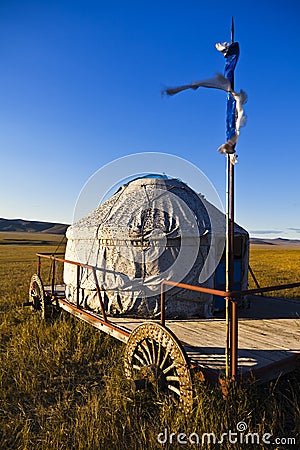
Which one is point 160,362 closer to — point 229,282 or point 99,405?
point 99,405

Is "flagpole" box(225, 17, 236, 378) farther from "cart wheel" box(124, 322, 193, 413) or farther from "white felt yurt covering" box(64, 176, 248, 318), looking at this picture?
"white felt yurt covering" box(64, 176, 248, 318)

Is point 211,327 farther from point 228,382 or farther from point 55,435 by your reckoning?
point 55,435

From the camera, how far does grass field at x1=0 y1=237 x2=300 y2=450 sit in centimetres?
369

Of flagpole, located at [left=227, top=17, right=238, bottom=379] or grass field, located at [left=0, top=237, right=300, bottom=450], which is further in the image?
grass field, located at [left=0, top=237, right=300, bottom=450]

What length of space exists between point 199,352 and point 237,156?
7.88 ft

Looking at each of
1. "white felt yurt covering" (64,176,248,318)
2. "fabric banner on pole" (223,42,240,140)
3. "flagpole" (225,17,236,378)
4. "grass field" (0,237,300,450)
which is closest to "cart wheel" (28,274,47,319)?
"white felt yurt covering" (64,176,248,318)

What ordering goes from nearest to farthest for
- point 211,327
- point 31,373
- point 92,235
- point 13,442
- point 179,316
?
point 13,442 < point 31,373 < point 211,327 < point 179,316 < point 92,235

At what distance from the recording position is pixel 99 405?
441 centimetres

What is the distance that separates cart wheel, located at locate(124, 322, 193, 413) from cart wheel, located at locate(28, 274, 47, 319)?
3894 mm

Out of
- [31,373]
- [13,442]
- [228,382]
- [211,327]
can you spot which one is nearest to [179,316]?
[211,327]

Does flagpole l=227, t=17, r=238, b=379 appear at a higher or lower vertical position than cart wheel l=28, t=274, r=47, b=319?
higher

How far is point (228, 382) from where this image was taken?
12.5 feet

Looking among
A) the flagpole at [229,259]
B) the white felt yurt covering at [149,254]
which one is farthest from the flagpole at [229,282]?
the white felt yurt covering at [149,254]

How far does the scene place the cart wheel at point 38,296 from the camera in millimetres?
8375
